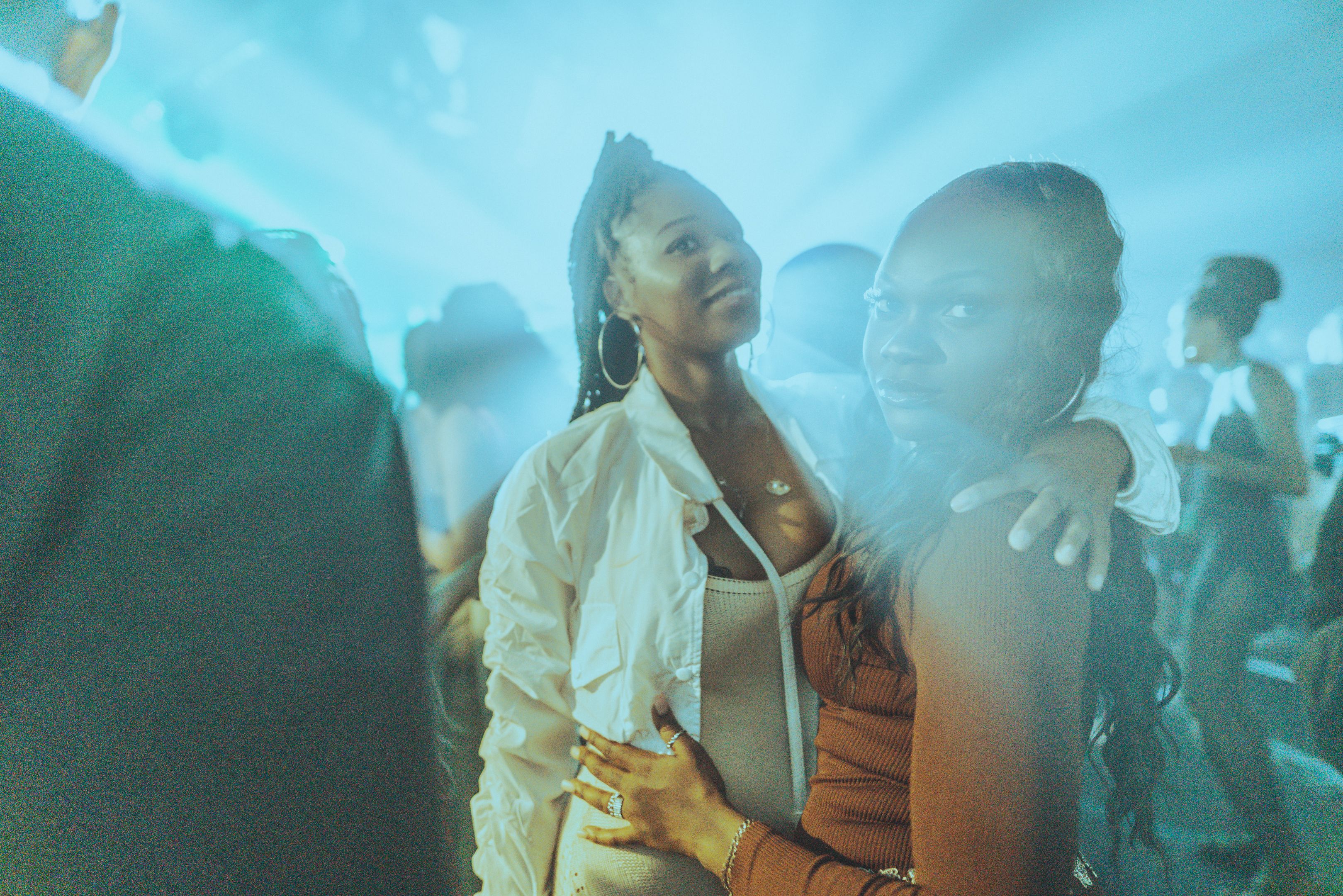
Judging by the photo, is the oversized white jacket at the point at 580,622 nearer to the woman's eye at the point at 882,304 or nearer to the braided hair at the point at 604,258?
the braided hair at the point at 604,258

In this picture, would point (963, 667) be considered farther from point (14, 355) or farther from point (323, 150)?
point (323, 150)

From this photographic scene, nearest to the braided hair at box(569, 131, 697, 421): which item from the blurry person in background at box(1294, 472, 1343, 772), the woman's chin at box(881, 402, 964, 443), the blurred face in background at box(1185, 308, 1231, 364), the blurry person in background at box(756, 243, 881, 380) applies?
the blurry person in background at box(756, 243, 881, 380)

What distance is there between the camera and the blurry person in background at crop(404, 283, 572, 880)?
126 centimetres

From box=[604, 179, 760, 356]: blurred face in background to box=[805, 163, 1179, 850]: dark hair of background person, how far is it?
1.21 feet

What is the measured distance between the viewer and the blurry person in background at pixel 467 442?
49.6 inches

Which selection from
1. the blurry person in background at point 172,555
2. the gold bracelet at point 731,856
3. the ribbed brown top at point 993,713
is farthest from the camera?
the gold bracelet at point 731,856

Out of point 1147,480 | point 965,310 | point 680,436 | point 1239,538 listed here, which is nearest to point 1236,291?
point 1239,538

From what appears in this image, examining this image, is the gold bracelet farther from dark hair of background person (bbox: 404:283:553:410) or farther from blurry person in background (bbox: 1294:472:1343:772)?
blurry person in background (bbox: 1294:472:1343:772)

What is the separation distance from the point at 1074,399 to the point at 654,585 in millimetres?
573

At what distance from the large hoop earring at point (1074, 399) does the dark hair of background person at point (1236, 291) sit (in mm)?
801

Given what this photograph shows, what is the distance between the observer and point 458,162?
4.54 feet

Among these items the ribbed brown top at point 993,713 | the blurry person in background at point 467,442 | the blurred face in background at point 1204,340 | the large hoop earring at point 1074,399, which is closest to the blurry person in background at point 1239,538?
the blurred face in background at point 1204,340

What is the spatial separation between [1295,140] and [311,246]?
1843 millimetres

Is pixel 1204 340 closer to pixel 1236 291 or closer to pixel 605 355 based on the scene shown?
pixel 1236 291
